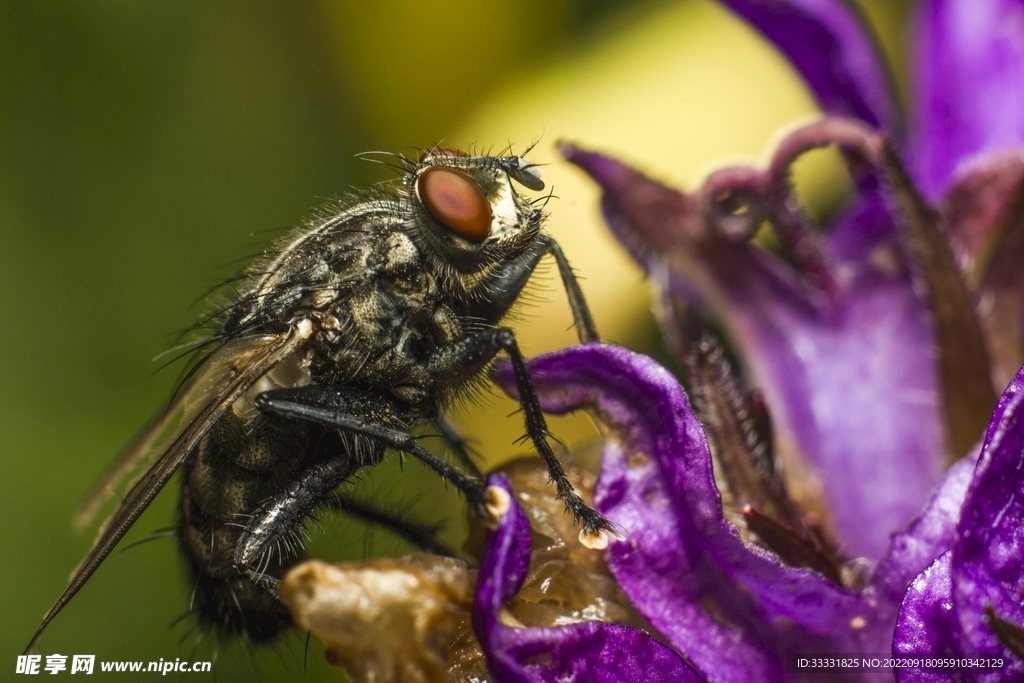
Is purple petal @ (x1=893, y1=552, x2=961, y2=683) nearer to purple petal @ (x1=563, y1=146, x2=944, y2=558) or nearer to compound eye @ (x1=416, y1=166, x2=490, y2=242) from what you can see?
purple petal @ (x1=563, y1=146, x2=944, y2=558)

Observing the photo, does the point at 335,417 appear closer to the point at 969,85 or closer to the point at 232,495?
the point at 232,495

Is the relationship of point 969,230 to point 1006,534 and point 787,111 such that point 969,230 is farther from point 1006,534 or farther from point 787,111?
point 787,111

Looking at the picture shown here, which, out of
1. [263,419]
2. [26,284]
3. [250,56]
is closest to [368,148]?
[250,56]

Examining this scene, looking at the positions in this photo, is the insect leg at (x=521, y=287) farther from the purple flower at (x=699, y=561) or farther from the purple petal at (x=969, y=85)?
the purple petal at (x=969, y=85)

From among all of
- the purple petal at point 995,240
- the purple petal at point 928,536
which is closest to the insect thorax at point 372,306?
the purple petal at point 928,536

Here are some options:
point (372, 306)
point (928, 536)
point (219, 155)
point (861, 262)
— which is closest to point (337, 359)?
point (372, 306)

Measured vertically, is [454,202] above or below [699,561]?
above
